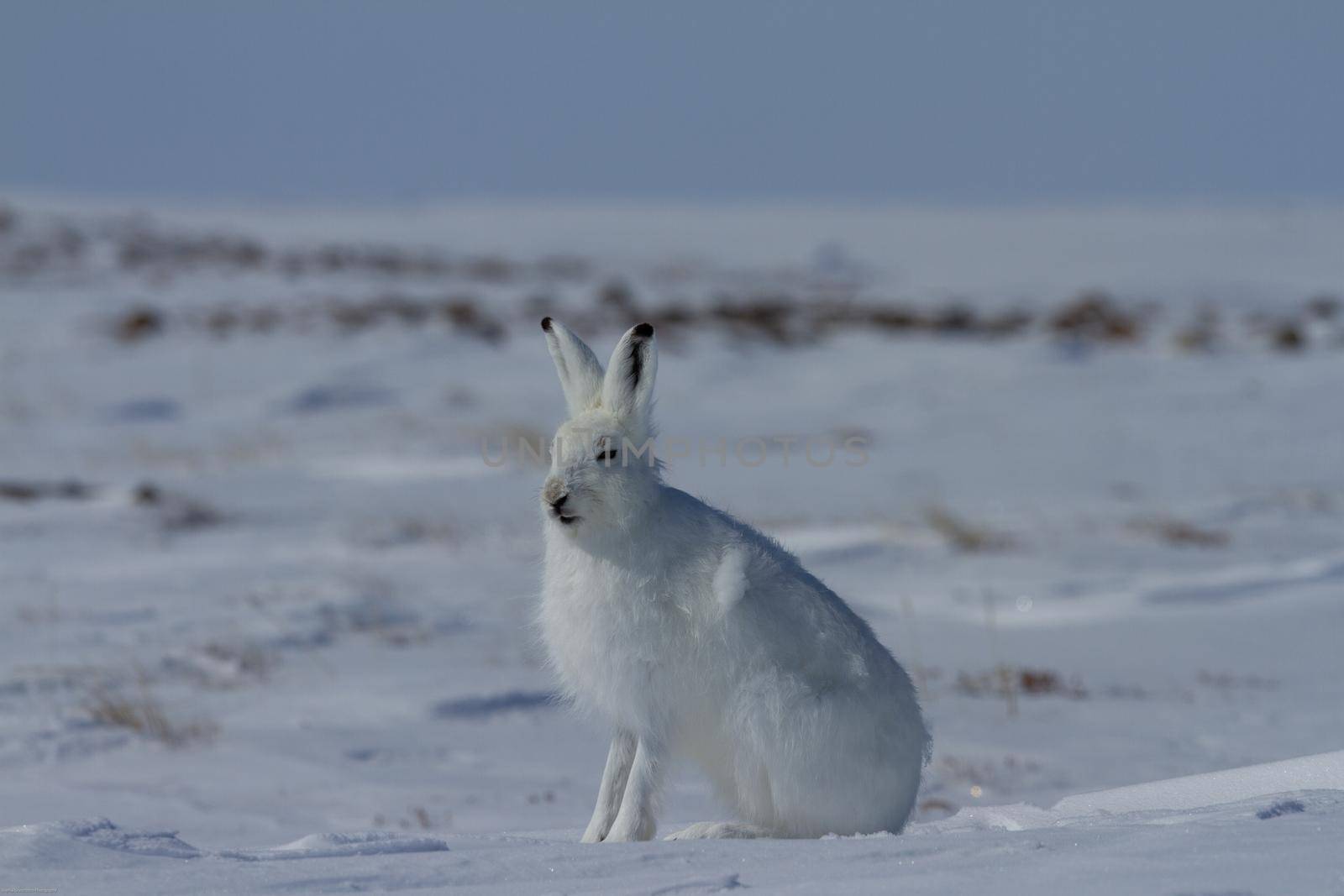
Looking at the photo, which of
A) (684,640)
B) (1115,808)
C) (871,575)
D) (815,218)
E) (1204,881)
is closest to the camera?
(1204,881)

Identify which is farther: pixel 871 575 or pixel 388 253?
pixel 388 253

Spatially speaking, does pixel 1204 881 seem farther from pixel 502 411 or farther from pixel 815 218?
pixel 815 218

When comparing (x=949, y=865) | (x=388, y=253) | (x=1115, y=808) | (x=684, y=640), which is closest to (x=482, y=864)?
(x=684, y=640)

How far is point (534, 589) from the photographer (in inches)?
356

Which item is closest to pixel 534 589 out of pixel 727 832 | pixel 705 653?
pixel 727 832

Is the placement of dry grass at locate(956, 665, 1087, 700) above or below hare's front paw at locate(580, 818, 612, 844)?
above

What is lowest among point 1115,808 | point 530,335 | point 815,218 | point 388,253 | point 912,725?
point 1115,808

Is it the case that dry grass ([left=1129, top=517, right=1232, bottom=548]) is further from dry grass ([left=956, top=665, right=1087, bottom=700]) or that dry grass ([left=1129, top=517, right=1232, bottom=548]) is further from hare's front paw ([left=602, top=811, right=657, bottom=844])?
hare's front paw ([left=602, top=811, right=657, bottom=844])

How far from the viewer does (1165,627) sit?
29.1 ft

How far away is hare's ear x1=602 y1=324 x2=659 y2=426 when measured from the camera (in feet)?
12.4

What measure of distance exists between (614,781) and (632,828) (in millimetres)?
189

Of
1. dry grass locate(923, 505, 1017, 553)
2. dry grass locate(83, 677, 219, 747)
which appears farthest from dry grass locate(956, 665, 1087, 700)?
dry grass locate(83, 677, 219, 747)

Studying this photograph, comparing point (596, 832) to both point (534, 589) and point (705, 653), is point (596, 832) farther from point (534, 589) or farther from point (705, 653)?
point (534, 589)

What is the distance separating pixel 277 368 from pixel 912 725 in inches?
685
